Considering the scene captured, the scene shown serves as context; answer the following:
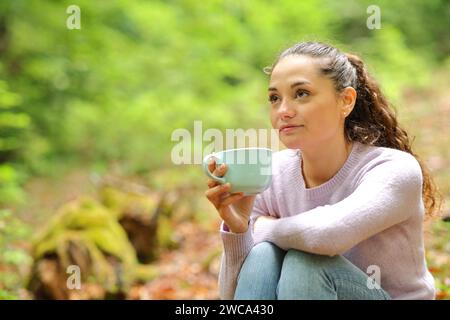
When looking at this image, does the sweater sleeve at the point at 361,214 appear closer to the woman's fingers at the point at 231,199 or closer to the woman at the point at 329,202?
the woman at the point at 329,202

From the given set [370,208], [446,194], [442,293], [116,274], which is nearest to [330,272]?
[370,208]

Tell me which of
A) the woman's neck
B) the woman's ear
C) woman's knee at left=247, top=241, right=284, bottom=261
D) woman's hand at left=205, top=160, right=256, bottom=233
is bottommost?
woman's knee at left=247, top=241, right=284, bottom=261

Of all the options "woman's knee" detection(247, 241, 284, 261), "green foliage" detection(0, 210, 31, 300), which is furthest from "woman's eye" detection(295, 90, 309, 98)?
"green foliage" detection(0, 210, 31, 300)

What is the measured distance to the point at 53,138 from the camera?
6.59 meters

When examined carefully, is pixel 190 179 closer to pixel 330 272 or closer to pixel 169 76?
pixel 169 76

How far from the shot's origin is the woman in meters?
1.46

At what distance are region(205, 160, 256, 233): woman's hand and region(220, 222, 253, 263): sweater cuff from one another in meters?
0.02

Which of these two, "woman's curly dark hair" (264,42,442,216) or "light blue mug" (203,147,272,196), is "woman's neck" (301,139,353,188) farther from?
"light blue mug" (203,147,272,196)

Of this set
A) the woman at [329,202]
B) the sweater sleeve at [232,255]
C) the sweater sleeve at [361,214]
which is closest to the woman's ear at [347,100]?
the woman at [329,202]

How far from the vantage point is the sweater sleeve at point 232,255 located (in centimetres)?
158

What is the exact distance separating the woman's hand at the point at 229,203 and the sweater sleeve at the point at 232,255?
0.02m

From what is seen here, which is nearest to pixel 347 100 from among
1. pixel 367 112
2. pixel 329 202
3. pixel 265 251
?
pixel 367 112

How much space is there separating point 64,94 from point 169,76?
130 centimetres

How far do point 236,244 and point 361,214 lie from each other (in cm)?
37
